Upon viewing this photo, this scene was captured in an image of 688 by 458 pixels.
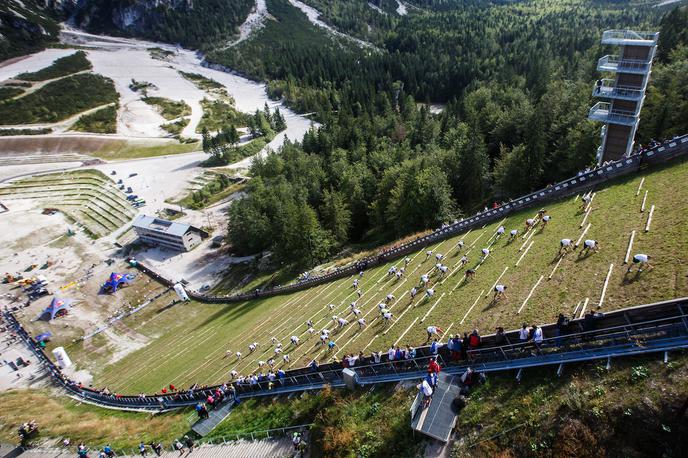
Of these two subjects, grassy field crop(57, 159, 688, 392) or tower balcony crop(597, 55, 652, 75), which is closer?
grassy field crop(57, 159, 688, 392)

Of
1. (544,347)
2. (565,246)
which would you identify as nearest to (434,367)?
(544,347)

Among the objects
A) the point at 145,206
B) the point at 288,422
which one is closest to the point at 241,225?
the point at 145,206

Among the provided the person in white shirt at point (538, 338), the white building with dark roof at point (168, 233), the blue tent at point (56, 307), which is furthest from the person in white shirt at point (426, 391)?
the white building with dark roof at point (168, 233)

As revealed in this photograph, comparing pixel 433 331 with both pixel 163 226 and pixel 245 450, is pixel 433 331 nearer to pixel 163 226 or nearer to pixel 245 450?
pixel 245 450

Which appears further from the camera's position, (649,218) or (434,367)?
(649,218)

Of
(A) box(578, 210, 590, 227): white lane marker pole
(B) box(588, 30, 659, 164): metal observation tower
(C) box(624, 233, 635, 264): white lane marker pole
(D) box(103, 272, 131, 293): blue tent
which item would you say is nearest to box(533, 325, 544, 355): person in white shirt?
(C) box(624, 233, 635, 264): white lane marker pole

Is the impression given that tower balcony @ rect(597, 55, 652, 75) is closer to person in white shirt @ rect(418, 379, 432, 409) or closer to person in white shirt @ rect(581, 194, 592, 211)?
person in white shirt @ rect(581, 194, 592, 211)

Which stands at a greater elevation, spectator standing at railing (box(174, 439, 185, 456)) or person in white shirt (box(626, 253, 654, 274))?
person in white shirt (box(626, 253, 654, 274))
